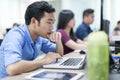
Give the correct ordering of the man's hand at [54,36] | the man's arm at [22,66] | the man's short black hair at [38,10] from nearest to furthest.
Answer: the man's arm at [22,66] → the man's short black hair at [38,10] → the man's hand at [54,36]

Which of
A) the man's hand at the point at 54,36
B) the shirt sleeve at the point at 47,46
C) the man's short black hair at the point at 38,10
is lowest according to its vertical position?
the shirt sleeve at the point at 47,46

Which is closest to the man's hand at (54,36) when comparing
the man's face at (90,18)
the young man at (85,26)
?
the young man at (85,26)

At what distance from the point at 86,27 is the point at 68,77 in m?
2.64

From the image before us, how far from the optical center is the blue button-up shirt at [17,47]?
4.28ft

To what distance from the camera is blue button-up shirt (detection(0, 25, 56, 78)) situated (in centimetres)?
130

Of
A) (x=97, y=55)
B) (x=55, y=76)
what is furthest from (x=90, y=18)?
(x=97, y=55)

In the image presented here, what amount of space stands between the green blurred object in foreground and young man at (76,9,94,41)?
277cm

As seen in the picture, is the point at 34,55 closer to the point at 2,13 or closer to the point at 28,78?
the point at 28,78

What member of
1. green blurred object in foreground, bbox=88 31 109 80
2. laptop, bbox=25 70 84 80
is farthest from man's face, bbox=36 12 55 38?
green blurred object in foreground, bbox=88 31 109 80

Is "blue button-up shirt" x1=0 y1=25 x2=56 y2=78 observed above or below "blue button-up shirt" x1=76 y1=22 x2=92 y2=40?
above

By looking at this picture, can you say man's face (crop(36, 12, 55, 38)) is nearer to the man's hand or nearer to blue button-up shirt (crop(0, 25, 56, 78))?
blue button-up shirt (crop(0, 25, 56, 78))

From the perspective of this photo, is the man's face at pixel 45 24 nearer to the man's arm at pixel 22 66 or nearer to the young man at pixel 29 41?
the young man at pixel 29 41

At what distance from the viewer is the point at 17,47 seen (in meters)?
1.37

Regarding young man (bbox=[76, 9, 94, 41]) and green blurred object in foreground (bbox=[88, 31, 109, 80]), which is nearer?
green blurred object in foreground (bbox=[88, 31, 109, 80])
